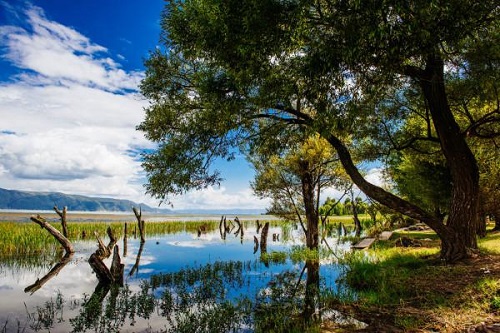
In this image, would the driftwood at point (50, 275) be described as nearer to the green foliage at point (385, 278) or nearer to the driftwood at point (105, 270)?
the driftwood at point (105, 270)

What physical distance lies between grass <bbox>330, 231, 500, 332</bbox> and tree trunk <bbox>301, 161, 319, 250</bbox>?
31.9 ft

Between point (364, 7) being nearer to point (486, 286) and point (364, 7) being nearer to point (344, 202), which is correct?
point (486, 286)

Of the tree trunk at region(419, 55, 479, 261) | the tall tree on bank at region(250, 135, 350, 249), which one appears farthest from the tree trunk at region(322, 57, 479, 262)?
the tall tree on bank at region(250, 135, 350, 249)

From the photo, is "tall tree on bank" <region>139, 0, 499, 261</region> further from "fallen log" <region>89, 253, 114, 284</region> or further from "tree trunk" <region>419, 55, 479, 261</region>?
"fallen log" <region>89, 253, 114, 284</region>

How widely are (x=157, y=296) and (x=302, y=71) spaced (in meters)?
10.5

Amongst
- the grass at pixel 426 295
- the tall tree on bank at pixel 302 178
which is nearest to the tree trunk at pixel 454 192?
the grass at pixel 426 295

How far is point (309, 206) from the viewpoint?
26.2m

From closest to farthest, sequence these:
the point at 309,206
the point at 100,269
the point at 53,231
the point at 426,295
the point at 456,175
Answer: the point at 426,295, the point at 456,175, the point at 100,269, the point at 53,231, the point at 309,206

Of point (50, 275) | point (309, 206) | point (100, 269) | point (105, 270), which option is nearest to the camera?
point (100, 269)

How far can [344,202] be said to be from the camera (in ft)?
343

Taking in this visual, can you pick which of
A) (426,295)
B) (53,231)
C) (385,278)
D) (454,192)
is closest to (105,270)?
(53,231)

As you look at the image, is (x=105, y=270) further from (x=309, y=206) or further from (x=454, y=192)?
(x=454, y=192)

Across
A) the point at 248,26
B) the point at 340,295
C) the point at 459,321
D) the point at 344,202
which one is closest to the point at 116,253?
the point at 340,295

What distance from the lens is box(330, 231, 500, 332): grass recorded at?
7.84 meters
